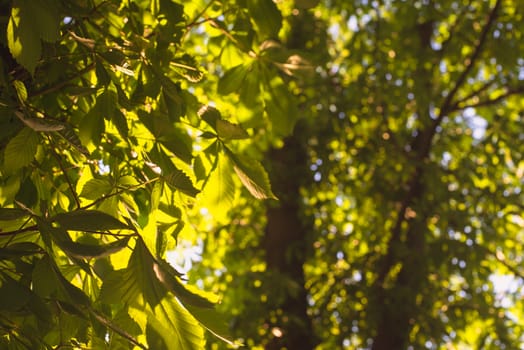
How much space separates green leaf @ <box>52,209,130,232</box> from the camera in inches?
39.9

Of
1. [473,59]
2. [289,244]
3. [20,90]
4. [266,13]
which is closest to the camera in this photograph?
[20,90]

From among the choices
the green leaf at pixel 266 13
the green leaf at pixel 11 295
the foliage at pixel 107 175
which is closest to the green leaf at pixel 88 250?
the foliage at pixel 107 175

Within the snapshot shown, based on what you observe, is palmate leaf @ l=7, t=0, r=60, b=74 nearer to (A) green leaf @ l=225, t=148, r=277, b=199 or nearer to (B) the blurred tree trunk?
(A) green leaf @ l=225, t=148, r=277, b=199

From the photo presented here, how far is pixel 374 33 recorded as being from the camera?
5.33 metres

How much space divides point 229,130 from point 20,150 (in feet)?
1.34

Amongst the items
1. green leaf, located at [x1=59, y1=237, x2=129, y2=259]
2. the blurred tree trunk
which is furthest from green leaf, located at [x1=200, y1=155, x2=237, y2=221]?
the blurred tree trunk

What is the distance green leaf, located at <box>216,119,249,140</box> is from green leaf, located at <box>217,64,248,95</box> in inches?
17.5

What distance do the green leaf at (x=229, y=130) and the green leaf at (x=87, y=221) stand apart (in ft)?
1.45

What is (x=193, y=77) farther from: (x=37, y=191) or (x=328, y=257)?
(x=328, y=257)

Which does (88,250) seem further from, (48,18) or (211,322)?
(48,18)

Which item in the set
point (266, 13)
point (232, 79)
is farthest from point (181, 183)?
point (232, 79)

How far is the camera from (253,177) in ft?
4.71

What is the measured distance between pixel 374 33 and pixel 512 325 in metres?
2.40

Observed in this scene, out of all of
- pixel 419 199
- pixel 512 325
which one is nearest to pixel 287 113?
pixel 419 199
